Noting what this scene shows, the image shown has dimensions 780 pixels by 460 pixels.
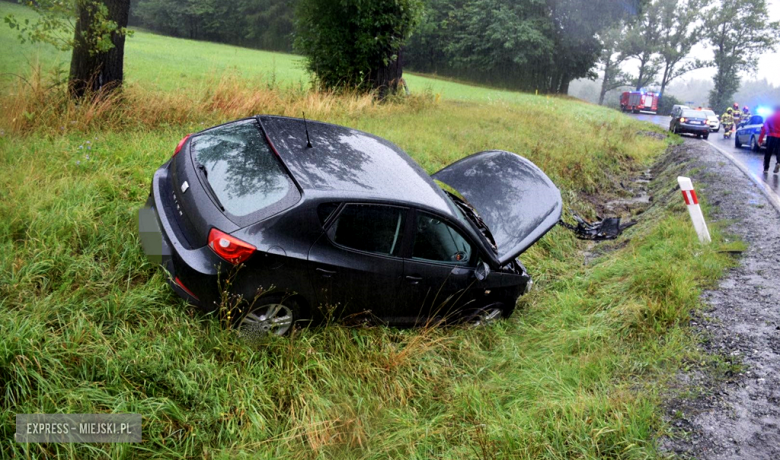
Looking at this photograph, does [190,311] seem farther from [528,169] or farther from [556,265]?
[556,265]

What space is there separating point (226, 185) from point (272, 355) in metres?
1.29

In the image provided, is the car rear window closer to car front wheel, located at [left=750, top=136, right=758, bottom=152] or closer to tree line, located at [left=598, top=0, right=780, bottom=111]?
car front wheel, located at [left=750, top=136, right=758, bottom=152]

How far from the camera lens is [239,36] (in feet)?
167

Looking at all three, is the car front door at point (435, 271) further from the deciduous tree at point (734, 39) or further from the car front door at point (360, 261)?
the deciduous tree at point (734, 39)

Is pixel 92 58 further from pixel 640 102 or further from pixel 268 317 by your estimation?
pixel 640 102

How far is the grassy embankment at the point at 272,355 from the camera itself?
10.6ft

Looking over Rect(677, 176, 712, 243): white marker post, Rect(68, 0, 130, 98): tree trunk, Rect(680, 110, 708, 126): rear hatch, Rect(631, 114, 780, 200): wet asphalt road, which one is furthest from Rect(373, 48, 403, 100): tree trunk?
Rect(680, 110, 708, 126): rear hatch

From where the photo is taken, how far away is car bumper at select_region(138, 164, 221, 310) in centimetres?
359

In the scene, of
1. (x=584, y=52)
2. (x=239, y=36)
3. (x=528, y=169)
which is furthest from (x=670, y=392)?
(x=239, y=36)

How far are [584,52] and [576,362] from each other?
4743cm

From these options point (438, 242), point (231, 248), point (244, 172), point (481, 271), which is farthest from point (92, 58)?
point (481, 271)

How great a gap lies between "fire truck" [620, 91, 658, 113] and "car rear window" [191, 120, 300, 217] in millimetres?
51514

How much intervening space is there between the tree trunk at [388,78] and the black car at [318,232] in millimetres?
9211

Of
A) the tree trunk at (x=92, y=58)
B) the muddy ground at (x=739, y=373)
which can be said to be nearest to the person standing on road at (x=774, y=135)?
the muddy ground at (x=739, y=373)
